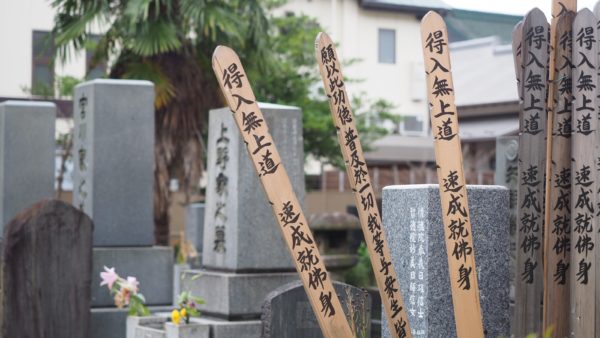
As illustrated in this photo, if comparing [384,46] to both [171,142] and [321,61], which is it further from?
[321,61]

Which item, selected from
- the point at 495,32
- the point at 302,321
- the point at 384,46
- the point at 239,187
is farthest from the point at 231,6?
the point at 495,32

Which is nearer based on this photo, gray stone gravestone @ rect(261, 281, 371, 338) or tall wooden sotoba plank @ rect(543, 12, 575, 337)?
tall wooden sotoba plank @ rect(543, 12, 575, 337)

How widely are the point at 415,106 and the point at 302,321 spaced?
32.6 m

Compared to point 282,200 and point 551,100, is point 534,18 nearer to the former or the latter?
point 551,100

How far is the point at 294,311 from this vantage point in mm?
8195

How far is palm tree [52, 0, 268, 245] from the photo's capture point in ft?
61.8

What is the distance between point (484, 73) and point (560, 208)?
3293 cm

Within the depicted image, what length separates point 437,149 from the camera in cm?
648

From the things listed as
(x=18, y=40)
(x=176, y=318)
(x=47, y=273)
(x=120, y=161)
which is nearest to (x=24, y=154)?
(x=120, y=161)

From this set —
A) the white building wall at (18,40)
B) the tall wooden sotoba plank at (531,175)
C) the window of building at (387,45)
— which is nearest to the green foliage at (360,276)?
the tall wooden sotoba plank at (531,175)

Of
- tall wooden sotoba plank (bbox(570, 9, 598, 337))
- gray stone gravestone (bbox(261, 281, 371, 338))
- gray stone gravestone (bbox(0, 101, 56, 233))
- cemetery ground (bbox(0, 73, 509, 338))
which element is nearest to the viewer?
tall wooden sotoba plank (bbox(570, 9, 598, 337))

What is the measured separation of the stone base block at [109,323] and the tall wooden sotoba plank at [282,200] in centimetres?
A: 589

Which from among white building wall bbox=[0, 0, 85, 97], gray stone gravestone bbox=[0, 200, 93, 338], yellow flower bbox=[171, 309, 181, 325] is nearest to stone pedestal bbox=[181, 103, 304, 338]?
yellow flower bbox=[171, 309, 181, 325]

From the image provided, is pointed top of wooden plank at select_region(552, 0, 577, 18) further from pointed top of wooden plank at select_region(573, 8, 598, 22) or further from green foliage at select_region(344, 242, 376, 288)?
green foliage at select_region(344, 242, 376, 288)
